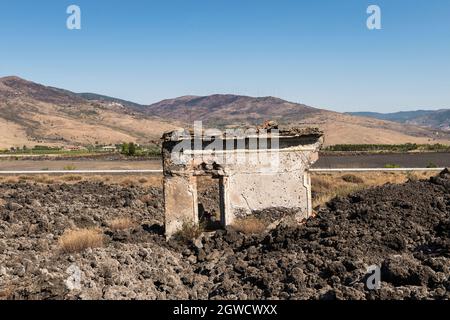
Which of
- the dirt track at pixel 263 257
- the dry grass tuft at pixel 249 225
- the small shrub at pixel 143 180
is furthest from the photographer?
the small shrub at pixel 143 180

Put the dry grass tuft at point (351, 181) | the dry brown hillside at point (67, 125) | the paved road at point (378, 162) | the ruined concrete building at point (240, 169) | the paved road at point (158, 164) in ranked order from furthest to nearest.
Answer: the dry brown hillside at point (67, 125), the paved road at point (158, 164), the paved road at point (378, 162), the dry grass tuft at point (351, 181), the ruined concrete building at point (240, 169)

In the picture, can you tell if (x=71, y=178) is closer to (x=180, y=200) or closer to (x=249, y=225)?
(x=180, y=200)

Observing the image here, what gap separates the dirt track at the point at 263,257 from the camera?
25.3ft

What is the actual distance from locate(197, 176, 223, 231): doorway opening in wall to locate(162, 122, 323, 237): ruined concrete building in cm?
55

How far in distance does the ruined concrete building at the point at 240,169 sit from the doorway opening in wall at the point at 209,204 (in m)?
0.55

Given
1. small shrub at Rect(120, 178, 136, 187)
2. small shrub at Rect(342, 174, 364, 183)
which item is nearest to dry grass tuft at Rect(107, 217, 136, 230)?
small shrub at Rect(120, 178, 136, 187)

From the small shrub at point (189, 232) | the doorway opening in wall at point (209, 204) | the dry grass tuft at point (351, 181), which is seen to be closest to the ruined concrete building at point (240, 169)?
the small shrub at point (189, 232)

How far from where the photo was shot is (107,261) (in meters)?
9.56

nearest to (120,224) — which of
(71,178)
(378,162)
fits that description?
(71,178)

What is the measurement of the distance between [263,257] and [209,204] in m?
8.18

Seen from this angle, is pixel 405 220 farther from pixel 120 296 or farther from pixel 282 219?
pixel 120 296

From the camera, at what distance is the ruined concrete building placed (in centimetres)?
1193

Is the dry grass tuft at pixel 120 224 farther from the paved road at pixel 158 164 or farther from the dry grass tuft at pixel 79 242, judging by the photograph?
the paved road at pixel 158 164
